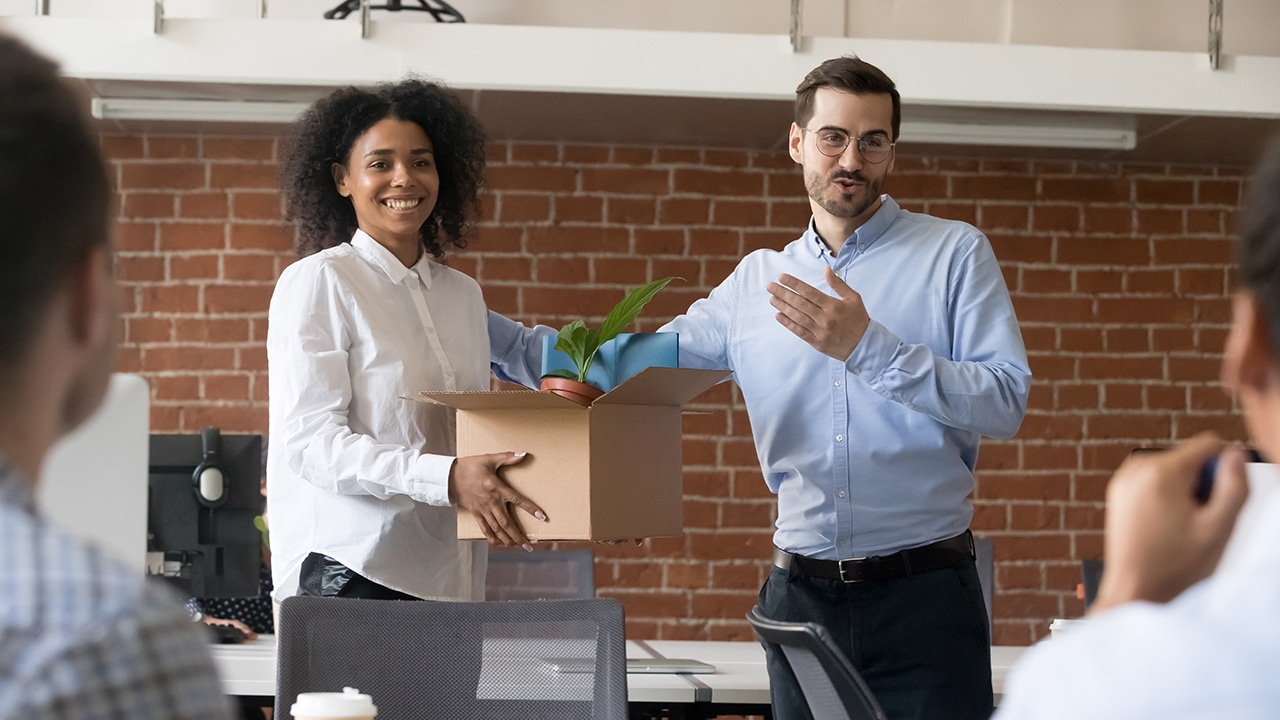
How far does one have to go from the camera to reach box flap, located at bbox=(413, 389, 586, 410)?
5.87 ft

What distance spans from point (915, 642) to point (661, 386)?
0.56 metres

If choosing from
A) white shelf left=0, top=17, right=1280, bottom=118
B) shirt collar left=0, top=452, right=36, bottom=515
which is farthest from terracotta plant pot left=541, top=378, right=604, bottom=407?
white shelf left=0, top=17, right=1280, bottom=118

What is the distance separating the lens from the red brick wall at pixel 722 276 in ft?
13.3

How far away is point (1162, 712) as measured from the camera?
581 mm

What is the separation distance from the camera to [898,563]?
194 centimetres

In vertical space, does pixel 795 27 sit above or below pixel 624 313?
above

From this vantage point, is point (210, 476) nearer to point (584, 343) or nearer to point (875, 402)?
point (584, 343)

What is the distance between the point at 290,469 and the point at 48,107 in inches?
57.9

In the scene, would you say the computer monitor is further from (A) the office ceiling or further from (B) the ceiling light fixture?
(B) the ceiling light fixture

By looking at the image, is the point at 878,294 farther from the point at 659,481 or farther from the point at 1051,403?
the point at 1051,403

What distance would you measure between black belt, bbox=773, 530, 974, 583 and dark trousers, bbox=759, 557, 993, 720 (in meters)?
0.01

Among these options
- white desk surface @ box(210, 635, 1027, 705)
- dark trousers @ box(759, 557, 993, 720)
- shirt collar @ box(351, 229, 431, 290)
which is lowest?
white desk surface @ box(210, 635, 1027, 705)

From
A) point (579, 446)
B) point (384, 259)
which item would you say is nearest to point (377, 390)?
point (384, 259)

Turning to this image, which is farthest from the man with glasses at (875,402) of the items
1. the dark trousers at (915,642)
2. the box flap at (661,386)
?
the box flap at (661,386)
